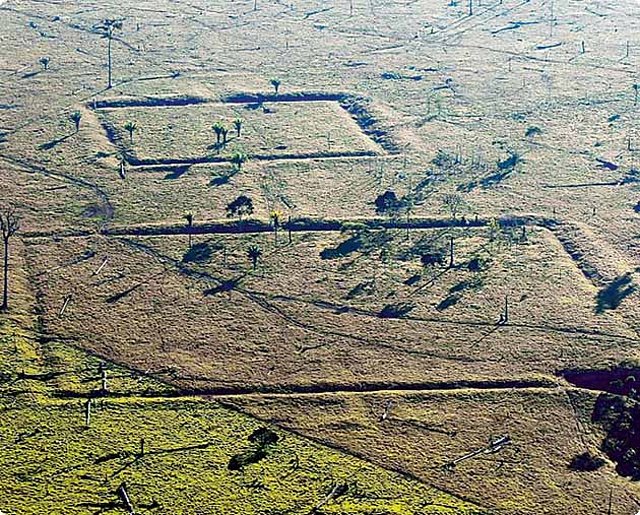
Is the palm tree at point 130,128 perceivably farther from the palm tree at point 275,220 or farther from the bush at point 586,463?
the bush at point 586,463

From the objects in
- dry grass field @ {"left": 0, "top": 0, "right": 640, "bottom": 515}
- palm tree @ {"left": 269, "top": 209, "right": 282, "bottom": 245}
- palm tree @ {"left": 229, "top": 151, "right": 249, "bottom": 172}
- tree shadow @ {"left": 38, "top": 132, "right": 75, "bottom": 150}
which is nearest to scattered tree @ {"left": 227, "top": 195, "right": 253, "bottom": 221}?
dry grass field @ {"left": 0, "top": 0, "right": 640, "bottom": 515}

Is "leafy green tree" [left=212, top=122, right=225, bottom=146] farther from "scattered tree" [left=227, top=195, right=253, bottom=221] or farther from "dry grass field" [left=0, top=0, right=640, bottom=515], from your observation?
"scattered tree" [left=227, top=195, right=253, bottom=221]

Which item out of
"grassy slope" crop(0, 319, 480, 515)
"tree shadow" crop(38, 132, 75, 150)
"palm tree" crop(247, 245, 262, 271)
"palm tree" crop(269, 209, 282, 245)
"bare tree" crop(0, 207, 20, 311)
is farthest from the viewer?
"tree shadow" crop(38, 132, 75, 150)

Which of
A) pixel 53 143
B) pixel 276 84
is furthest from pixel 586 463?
pixel 276 84

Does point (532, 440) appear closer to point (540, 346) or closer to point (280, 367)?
point (540, 346)

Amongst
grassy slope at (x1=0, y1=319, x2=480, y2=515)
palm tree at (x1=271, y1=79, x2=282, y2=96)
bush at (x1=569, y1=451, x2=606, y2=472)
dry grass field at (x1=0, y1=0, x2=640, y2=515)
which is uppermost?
palm tree at (x1=271, y1=79, x2=282, y2=96)

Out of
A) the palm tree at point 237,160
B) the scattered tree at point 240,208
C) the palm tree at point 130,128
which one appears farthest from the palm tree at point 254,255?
the palm tree at point 130,128
